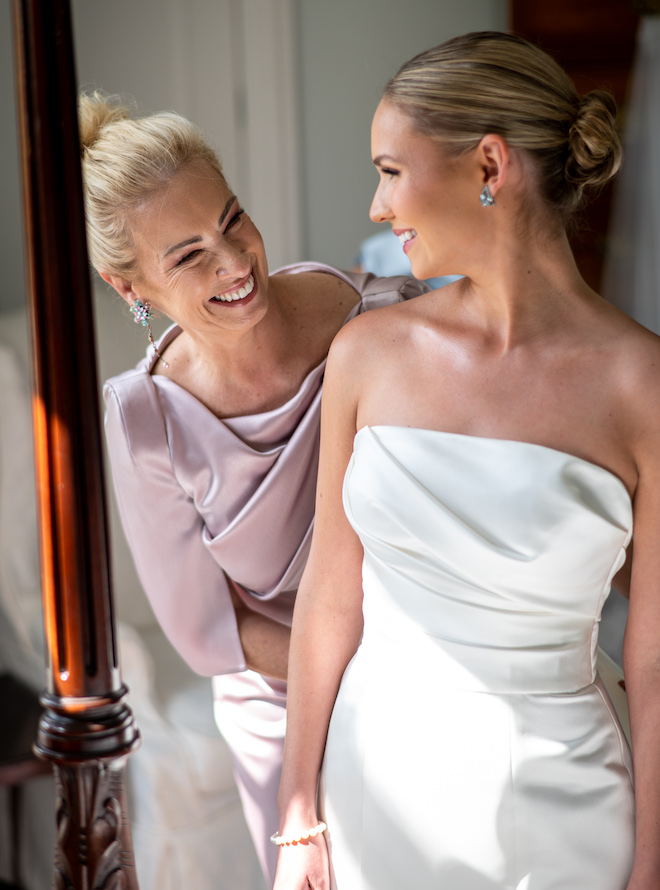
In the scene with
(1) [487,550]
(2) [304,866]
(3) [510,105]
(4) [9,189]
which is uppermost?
(3) [510,105]

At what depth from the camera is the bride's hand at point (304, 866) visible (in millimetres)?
1151

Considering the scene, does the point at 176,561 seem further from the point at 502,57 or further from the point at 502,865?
the point at 502,57

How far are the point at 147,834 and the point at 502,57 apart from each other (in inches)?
73.3

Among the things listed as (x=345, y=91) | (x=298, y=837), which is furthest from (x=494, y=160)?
(x=345, y=91)

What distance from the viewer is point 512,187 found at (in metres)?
1.03

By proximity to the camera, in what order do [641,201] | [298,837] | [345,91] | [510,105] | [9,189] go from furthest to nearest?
[345,91] → [641,201] → [9,189] → [298,837] → [510,105]

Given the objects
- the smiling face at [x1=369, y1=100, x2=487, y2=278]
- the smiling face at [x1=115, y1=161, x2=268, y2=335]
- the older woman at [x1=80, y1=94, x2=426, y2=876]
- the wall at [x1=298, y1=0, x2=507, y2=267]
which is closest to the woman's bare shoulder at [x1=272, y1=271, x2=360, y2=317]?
the older woman at [x1=80, y1=94, x2=426, y2=876]

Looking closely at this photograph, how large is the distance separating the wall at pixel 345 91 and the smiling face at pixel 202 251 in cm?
211

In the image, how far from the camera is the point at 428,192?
1021 millimetres

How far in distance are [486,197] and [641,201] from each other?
7.75ft

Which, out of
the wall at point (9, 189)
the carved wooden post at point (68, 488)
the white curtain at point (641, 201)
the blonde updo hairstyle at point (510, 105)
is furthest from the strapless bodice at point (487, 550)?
the white curtain at point (641, 201)

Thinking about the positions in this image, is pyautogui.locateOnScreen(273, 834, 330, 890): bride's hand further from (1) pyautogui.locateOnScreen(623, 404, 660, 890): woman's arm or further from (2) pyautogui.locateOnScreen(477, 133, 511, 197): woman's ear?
(2) pyautogui.locateOnScreen(477, 133, 511, 197): woman's ear

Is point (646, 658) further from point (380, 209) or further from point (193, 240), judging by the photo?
point (193, 240)

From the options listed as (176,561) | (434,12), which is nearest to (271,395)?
(176,561)
